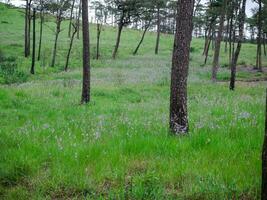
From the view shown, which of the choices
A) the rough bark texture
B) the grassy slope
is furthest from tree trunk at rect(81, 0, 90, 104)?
the rough bark texture

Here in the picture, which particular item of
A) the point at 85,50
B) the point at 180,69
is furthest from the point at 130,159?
the point at 85,50

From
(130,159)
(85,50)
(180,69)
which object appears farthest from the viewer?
(85,50)

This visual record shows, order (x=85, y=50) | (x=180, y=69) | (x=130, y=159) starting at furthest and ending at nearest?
(x=85, y=50)
(x=180, y=69)
(x=130, y=159)

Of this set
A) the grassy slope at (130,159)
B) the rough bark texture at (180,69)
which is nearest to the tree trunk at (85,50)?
the grassy slope at (130,159)

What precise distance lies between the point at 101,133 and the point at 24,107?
6858mm

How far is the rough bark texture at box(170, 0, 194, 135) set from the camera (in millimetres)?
8273

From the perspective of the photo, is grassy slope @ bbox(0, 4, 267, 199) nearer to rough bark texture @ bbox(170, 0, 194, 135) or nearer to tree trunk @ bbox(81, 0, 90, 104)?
rough bark texture @ bbox(170, 0, 194, 135)

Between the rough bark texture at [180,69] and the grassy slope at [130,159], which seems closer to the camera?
the grassy slope at [130,159]

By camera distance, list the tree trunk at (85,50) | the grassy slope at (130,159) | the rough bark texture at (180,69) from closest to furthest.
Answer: the grassy slope at (130,159) → the rough bark texture at (180,69) → the tree trunk at (85,50)

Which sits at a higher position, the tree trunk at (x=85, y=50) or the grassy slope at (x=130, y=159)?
the tree trunk at (x=85, y=50)

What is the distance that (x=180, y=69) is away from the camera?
27.6 feet

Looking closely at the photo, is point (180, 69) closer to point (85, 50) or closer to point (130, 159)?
point (130, 159)

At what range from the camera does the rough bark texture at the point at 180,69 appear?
27.1 feet

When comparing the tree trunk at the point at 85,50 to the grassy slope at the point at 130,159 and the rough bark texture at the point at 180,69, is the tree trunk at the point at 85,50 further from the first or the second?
the rough bark texture at the point at 180,69
